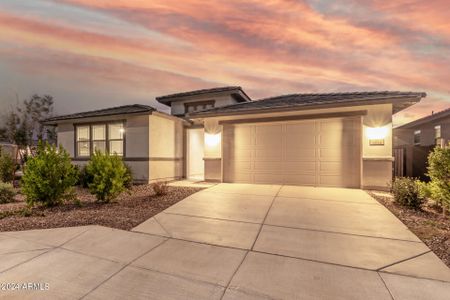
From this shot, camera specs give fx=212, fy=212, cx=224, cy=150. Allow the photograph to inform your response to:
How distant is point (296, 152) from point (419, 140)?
14.0m

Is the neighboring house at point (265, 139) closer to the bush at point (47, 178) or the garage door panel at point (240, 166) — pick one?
the garage door panel at point (240, 166)

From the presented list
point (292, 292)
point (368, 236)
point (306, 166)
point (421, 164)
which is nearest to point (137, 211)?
point (292, 292)

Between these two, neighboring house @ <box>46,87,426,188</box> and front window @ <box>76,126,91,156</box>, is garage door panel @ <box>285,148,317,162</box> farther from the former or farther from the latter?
front window @ <box>76,126,91,156</box>

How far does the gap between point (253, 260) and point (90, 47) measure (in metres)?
11.3

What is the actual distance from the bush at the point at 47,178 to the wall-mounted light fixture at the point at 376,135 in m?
10.5

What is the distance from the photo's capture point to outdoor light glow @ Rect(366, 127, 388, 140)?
8.10 meters

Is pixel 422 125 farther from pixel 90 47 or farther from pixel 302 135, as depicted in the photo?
A: pixel 90 47

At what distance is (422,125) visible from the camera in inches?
606

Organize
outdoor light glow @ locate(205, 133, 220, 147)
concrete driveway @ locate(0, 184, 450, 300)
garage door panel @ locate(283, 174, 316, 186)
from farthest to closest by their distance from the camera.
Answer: outdoor light glow @ locate(205, 133, 220, 147), garage door panel @ locate(283, 174, 316, 186), concrete driveway @ locate(0, 184, 450, 300)

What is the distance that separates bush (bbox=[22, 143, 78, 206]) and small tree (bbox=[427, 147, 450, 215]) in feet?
32.0

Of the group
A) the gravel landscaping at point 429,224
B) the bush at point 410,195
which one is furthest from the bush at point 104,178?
the bush at point 410,195

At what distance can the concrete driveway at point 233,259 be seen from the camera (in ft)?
7.96

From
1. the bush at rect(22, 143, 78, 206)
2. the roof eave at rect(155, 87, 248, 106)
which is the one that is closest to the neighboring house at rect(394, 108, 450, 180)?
the roof eave at rect(155, 87, 248, 106)

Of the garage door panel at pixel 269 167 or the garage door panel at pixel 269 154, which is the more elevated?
the garage door panel at pixel 269 154
